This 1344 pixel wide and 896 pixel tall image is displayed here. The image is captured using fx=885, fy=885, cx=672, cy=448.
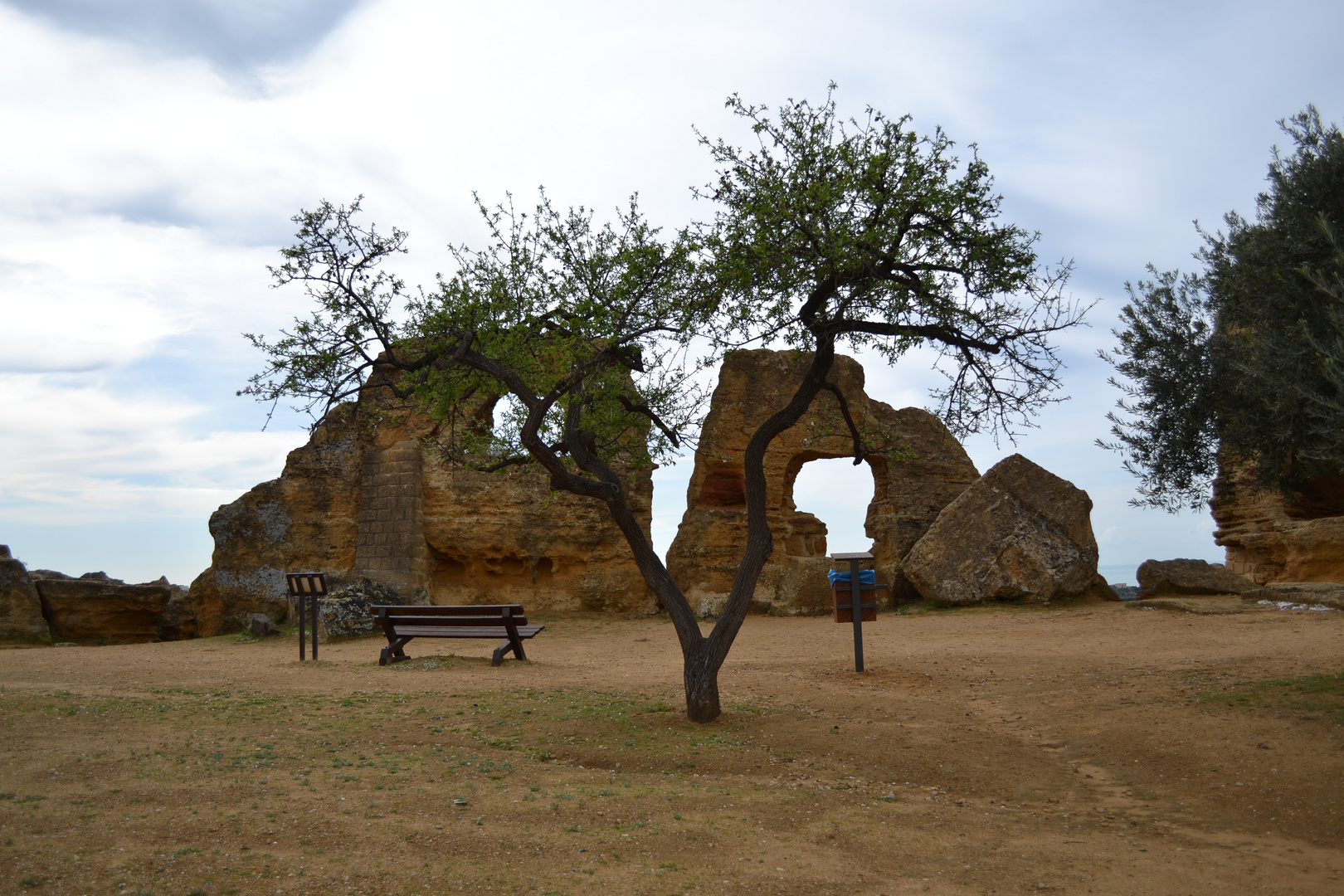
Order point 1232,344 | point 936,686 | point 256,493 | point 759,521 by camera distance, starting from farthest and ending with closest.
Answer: point 256,493 < point 1232,344 < point 936,686 < point 759,521

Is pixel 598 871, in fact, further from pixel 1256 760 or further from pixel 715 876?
pixel 1256 760

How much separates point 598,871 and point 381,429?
15.3 m

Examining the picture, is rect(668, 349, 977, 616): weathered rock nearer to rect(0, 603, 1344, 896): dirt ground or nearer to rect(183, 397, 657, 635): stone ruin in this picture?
rect(183, 397, 657, 635): stone ruin

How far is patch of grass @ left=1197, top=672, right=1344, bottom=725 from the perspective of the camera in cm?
708

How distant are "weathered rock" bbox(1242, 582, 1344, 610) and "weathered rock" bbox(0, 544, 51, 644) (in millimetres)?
20094

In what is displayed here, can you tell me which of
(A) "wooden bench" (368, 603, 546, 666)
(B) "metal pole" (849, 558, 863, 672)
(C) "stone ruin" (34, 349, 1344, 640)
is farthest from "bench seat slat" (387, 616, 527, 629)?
(C) "stone ruin" (34, 349, 1344, 640)

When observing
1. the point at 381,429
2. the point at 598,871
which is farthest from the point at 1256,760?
the point at 381,429

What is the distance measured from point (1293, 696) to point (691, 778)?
212 inches

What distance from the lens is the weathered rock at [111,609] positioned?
647 inches

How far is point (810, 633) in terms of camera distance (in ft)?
47.3

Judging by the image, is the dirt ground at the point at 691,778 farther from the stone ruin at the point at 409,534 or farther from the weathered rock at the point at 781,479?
the weathered rock at the point at 781,479

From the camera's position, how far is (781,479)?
1894 cm

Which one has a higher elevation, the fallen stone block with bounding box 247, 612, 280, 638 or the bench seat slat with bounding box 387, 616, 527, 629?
the bench seat slat with bounding box 387, 616, 527, 629

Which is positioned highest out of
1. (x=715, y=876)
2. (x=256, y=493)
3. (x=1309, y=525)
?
(x=256, y=493)
